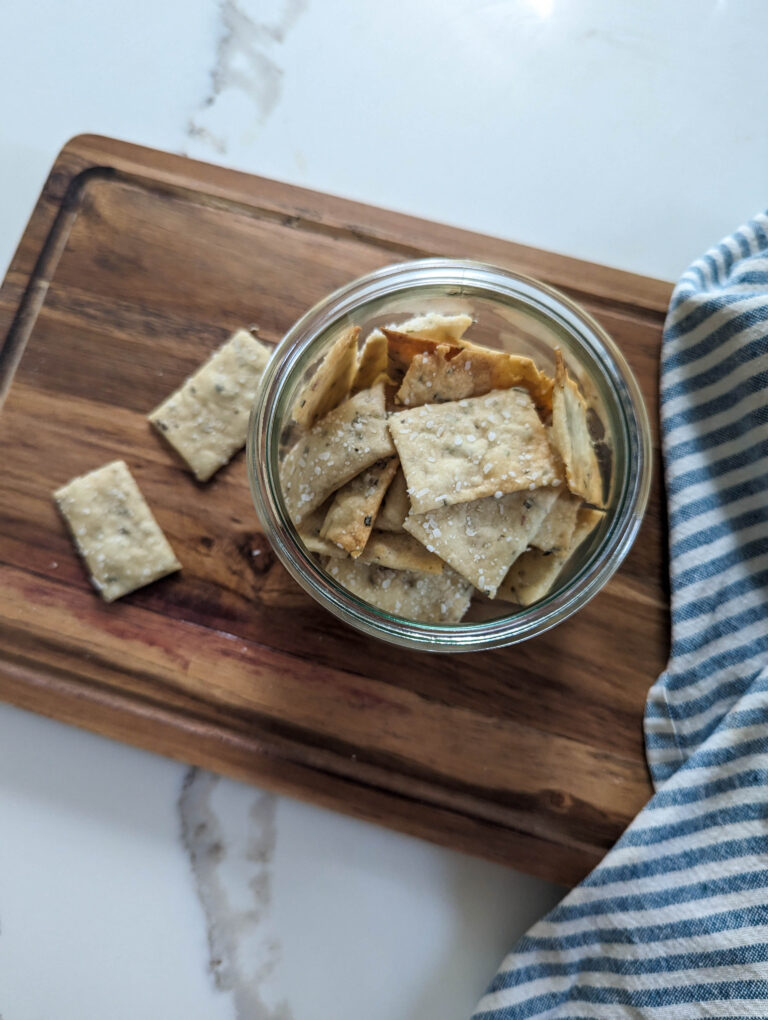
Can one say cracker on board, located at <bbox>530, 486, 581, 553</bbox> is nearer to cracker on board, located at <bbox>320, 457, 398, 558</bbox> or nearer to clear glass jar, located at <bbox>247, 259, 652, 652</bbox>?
clear glass jar, located at <bbox>247, 259, 652, 652</bbox>

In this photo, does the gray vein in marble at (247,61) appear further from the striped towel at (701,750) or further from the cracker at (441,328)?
the striped towel at (701,750)

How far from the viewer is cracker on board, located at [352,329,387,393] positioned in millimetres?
835

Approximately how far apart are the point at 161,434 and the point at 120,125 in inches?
18.9

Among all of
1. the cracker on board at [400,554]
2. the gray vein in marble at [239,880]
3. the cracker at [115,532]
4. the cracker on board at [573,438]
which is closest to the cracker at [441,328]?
the cracker on board at [573,438]

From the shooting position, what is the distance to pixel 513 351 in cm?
96

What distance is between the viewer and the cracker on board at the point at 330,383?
79cm

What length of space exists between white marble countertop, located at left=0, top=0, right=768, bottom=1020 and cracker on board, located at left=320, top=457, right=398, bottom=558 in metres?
0.40

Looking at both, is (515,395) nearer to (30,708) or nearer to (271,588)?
(271,588)

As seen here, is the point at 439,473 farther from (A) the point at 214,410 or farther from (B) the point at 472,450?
(A) the point at 214,410

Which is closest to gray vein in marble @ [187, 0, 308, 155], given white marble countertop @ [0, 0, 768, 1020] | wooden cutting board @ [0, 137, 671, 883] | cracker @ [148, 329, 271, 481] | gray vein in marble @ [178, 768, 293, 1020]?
white marble countertop @ [0, 0, 768, 1020]

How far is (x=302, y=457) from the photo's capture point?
2.77ft

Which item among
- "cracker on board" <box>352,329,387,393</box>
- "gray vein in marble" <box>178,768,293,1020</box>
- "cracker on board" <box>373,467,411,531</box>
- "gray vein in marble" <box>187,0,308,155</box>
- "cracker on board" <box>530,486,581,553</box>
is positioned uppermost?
"gray vein in marble" <box>187,0,308,155</box>

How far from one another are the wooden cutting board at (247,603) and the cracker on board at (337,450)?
172mm

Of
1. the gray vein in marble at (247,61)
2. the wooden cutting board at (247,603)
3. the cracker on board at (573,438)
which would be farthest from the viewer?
the gray vein in marble at (247,61)
